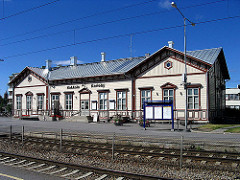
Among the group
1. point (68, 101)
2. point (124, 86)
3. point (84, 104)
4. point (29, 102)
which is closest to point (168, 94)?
point (124, 86)

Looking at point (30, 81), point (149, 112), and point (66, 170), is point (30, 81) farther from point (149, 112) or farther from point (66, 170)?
point (66, 170)

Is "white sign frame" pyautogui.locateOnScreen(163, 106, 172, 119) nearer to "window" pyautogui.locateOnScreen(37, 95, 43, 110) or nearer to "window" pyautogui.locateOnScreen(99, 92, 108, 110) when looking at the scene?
"window" pyautogui.locateOnScreen(99, 92, 108, 110)

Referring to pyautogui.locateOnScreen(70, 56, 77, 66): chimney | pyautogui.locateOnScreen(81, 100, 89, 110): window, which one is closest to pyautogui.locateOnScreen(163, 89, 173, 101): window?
pyautogui.locateOnScreen(81, 100, 89, 110): window

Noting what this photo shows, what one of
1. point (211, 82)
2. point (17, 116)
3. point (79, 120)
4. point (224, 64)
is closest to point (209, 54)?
point (211, 82)

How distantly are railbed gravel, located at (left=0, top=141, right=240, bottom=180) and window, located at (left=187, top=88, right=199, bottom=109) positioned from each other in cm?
1582

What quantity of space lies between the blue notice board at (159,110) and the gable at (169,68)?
6273 millimetres

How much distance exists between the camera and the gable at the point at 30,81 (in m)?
35.7

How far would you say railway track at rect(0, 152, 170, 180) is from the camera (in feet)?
25.7

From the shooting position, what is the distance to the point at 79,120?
2927 cm

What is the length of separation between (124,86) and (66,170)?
2003cm

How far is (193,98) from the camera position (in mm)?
24500

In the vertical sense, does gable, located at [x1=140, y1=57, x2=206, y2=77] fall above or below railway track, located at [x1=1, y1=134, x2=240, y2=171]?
above

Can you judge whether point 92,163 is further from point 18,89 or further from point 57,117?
point 18,89

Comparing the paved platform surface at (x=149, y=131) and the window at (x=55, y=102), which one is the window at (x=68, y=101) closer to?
the window at (x=55, y=102)
